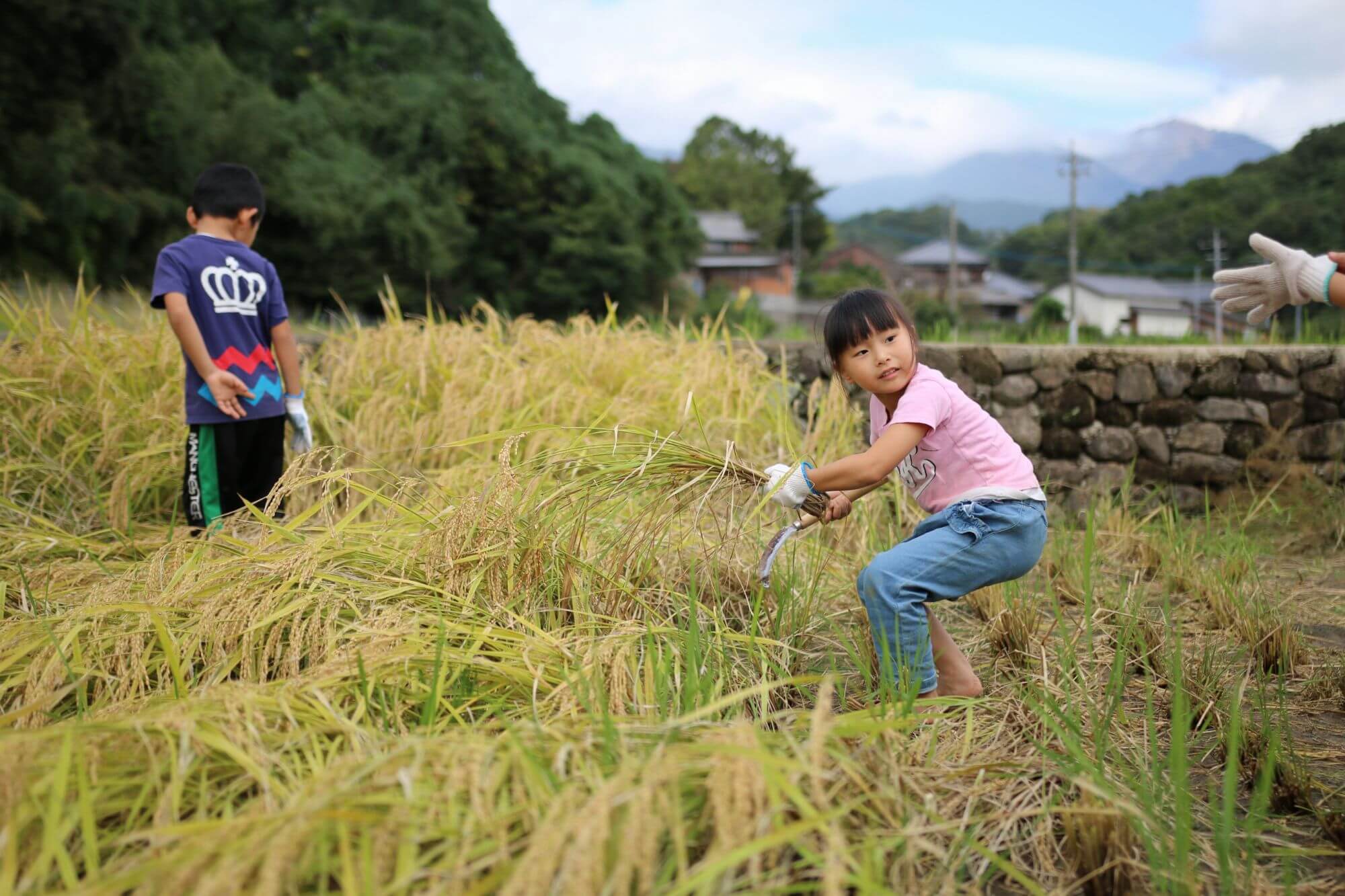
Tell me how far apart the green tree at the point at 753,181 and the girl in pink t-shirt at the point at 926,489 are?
4846 cm

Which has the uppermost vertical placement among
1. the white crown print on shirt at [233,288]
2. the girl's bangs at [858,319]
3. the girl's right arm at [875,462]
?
the white crown print on shirt at [233,288]

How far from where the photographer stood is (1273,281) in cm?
253

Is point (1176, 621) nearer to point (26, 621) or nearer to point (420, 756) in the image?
point (420, 756)

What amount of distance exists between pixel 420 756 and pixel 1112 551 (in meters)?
3.15

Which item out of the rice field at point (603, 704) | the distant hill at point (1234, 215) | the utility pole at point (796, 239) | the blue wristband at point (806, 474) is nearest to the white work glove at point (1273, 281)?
the rice field at point (603, 704)

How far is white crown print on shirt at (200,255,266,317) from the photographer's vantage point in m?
3.13

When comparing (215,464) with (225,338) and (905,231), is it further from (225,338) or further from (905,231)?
(905,231)

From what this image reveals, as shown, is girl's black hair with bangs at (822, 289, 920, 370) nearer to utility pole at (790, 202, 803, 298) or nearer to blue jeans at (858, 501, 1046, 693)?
blue jeans at (858, 501, 1046, 693)

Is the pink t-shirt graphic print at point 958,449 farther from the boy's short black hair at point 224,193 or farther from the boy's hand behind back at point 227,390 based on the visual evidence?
the boy's short black hair at point 224,193

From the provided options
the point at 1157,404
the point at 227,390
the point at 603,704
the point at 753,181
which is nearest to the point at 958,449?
the point at 603,704

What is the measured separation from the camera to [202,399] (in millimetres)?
3129

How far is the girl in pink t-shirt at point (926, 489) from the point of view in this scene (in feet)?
6.71

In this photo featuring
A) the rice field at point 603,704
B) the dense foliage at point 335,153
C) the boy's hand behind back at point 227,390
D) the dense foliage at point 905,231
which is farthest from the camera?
the dense foliage at point 905,231

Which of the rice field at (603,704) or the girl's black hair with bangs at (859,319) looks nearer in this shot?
the rice field at (603,704)
